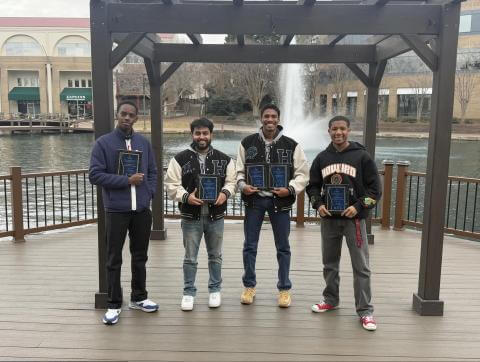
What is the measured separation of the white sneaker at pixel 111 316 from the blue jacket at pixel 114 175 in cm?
82

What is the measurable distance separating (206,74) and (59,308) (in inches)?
1691

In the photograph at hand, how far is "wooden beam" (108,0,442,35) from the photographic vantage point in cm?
360

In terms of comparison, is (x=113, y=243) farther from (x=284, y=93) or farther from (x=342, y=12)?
(x=284, y=93)

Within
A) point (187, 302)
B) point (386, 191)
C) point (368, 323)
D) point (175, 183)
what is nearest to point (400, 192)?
point (386, 191)

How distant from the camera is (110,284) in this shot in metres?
3.60

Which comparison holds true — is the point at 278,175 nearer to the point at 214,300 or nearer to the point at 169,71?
the point at 214,300

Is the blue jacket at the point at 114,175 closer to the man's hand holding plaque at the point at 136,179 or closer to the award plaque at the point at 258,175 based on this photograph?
the man's hand holding plaque at the point at 136,179

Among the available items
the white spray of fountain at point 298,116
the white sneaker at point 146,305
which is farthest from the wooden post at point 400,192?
the white spray of fountain at point 298,116

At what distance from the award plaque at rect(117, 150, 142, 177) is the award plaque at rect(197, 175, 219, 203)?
1.70ft

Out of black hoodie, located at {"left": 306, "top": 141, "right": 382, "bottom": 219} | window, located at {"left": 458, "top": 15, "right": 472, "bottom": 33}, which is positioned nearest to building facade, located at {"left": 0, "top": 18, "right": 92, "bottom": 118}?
window, located at {"left": 458, "top": 15, "right": 472, "bottom": 33}

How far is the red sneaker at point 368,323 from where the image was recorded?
3.47 meters

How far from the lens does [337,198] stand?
11.4 feet

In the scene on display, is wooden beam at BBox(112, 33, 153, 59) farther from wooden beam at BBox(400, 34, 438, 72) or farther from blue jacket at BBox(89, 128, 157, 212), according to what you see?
wooden beam at BBox(400, 34, 438, 72)

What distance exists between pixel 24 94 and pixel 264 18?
57027 millimetres
